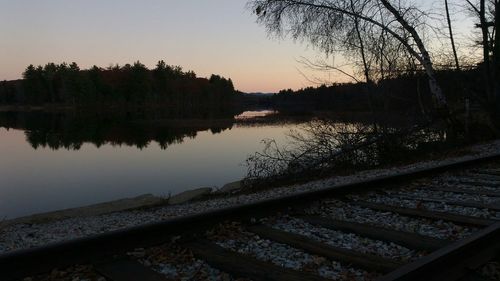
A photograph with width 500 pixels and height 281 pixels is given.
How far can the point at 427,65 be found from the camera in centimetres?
1739

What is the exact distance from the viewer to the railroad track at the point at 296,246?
3.58m

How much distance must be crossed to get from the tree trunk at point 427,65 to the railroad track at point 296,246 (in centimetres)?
1192

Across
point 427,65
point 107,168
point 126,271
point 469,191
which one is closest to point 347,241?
point 126,271

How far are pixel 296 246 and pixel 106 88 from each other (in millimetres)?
151072

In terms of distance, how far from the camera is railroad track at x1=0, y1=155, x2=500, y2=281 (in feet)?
11.7

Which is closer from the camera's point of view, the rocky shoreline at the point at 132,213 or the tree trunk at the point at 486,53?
the rocky shoreline at the point at 132,213

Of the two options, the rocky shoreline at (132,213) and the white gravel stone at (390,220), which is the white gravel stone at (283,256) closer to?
the rocky shoreline at (132,213)

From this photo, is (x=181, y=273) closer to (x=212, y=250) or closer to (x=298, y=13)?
(x=212, y=250)

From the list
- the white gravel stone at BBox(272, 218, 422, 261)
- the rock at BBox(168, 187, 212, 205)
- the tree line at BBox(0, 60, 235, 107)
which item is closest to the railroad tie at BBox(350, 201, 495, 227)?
the white gravel stone at BBox(272, 218, 422, 261)

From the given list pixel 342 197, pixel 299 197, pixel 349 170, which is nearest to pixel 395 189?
pixel 342 197

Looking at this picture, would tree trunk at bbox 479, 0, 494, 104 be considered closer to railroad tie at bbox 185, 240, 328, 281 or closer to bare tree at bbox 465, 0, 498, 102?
bare tree at bbox 465, 0, 498, 102

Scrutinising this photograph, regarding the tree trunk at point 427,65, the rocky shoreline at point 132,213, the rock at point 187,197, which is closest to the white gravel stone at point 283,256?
the rocky shoreline at point 132,213

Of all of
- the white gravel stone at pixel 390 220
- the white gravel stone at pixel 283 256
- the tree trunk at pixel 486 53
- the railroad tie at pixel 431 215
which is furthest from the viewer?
the tree trunk at pixel 486 53

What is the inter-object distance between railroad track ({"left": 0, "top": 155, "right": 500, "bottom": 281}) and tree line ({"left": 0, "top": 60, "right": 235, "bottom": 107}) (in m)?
143
